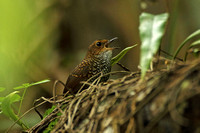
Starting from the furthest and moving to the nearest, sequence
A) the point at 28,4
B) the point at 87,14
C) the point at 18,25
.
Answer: the point at 87,14, the point at 28,4, the point at 18,25

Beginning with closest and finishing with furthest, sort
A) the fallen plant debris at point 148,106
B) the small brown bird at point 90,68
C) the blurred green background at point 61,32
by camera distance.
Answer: the fallen plant debris at point 148,106
the small brown bird at point 90,68
the blurred green background at point 61,32

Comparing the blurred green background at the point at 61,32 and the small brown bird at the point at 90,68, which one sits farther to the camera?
the blurred green background at the point at 61,32

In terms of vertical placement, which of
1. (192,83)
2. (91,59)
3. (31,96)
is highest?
(192,83)

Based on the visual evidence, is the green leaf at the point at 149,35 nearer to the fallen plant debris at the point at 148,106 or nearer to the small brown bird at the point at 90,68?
the fallen plant debris at the point at 148,106

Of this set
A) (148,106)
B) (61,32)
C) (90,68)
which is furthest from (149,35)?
(61,32)

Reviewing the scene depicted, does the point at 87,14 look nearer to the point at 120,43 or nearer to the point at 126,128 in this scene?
the point at 120,43

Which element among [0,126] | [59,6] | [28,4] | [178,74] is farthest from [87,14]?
[178,74]

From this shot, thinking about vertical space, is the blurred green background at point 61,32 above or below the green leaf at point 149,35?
below

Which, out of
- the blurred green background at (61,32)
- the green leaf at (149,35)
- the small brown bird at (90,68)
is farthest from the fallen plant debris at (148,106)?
the blurred green background at (61,32)
